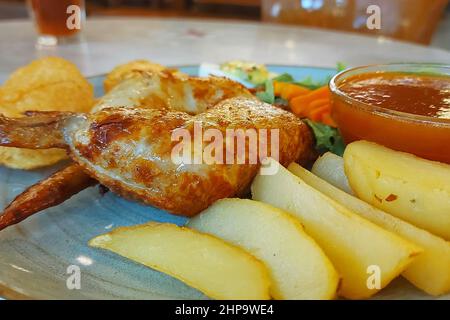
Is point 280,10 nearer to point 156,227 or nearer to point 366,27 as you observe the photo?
point 366,27

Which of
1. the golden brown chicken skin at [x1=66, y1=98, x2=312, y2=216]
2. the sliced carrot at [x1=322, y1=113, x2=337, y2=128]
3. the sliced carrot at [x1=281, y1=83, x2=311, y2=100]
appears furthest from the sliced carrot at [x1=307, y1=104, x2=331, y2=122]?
the golden brown chicken skin at [x1=66, y1=98, x2=312, y2=216]

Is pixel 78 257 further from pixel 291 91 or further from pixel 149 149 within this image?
pixel 291 91

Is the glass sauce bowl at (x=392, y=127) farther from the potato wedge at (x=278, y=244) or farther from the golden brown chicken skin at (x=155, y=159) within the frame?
the potato wedge at (x=278, y=244)

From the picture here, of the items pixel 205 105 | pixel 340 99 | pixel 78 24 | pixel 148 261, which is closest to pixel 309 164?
pixel 340 99

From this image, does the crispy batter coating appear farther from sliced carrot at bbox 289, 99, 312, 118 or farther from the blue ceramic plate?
sliced carrot at bbox 289, 99, 312, 118

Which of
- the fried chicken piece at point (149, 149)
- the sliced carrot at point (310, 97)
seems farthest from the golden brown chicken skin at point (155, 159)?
the sliced carrot at point (310, 97)

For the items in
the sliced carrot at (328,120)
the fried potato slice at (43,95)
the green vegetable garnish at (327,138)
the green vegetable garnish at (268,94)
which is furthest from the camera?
the green vegetable garnish at (268,94)
